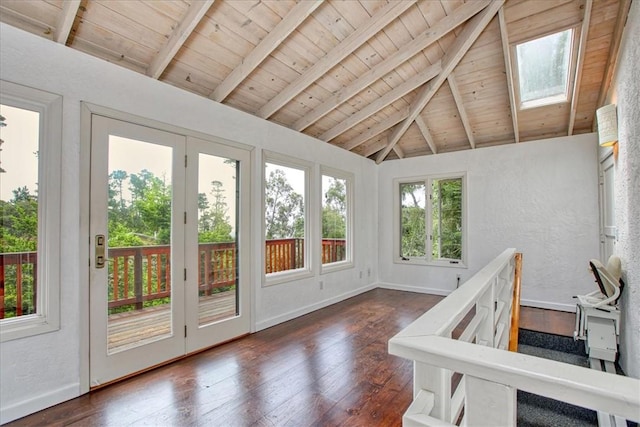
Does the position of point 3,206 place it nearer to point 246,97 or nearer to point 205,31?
point 205,31

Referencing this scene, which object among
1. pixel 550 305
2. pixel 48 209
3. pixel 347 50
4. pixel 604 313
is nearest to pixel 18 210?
pixel 48 209

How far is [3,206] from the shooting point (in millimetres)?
2045

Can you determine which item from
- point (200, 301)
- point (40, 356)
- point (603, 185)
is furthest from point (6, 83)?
point (603, 185)

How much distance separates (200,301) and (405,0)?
329 centimetres

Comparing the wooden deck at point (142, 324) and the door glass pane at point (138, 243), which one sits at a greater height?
the door glass pane at point (138, 243)

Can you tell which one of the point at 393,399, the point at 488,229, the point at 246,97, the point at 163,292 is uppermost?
the point at 246,97

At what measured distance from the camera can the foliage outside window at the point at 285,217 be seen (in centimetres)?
392

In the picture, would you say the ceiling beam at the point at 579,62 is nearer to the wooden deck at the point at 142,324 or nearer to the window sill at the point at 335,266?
the window sill at the point at 335,266

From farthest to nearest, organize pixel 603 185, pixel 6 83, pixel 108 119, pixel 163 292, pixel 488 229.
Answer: pixel 488 229 < pixel 603 185 < pixel 163 292 < pixel 108 119 < pixel 6 83

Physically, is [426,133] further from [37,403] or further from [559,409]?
[37,403]

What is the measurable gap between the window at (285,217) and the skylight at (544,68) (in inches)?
116

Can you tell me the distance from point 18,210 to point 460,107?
476cm

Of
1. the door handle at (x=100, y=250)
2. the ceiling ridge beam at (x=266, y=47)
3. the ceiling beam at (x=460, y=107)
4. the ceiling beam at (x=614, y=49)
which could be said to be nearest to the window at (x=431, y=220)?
the ceiling beam at (x=460, y=107)

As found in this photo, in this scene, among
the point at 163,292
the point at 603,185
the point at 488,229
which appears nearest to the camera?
the point at 163,292
